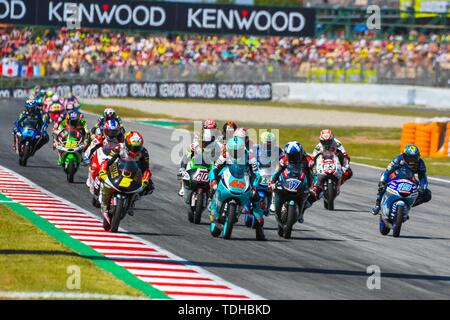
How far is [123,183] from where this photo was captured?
16.2 meters

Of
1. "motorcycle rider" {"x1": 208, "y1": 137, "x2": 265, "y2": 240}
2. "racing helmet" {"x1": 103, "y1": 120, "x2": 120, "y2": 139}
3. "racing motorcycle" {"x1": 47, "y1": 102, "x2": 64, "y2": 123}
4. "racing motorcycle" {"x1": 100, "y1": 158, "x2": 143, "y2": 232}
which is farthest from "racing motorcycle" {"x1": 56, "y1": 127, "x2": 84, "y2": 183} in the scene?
"motorcycle rider" {"x1": 208, "y1": 137, "x2": 265, "y2": 240}

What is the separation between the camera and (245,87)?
2382 inches

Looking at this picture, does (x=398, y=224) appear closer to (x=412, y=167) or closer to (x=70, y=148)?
(x=412, y=167)

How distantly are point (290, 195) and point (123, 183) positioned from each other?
261cm

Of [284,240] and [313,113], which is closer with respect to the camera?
[284,240]

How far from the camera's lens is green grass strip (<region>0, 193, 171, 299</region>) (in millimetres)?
12255

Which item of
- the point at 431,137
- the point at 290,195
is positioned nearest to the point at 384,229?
the point at 290,195

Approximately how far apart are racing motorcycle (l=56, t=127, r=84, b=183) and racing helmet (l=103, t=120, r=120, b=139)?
4011mm

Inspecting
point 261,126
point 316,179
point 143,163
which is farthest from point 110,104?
point 143,163

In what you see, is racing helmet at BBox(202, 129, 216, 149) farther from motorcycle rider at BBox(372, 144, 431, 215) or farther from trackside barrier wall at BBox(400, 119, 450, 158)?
trackside barrier wall at BBox(400, 119, 450, 158)

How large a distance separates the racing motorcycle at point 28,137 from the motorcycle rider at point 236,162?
397 inches

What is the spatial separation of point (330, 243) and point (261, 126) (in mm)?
27820
